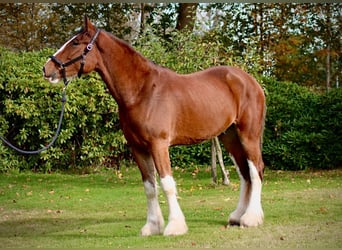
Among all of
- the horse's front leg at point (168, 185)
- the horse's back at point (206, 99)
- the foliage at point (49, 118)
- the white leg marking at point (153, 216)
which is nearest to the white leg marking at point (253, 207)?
the horse's back at point (206, 99)

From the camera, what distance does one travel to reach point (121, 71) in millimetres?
6223

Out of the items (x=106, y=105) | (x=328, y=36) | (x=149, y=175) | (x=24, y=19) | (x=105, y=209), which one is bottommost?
(x=105, y=209)

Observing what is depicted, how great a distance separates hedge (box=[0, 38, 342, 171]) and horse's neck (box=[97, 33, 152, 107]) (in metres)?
6.33

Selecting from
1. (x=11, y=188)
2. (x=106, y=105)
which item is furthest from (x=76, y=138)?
(x=11, y=188)

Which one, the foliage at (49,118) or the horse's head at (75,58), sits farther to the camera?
the foliage at (49,118)

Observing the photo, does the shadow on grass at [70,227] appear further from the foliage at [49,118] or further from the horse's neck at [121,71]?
the foliage at [49,118]

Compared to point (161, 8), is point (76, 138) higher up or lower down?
lower down

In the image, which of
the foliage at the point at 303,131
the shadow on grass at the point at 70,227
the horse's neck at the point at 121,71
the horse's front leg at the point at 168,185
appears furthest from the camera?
the foliage at the point at 303,131

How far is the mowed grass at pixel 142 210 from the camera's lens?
6078 mm

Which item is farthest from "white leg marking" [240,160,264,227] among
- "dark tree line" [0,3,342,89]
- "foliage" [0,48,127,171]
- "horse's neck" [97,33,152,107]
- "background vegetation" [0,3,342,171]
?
"dark tree line" [0,3,342,89]

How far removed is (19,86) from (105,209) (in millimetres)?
5384

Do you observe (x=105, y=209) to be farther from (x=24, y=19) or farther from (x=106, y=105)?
(x=24, y=19)

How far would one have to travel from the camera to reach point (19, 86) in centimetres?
1296

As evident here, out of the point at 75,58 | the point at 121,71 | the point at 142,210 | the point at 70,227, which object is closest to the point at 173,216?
the point at 121,71
